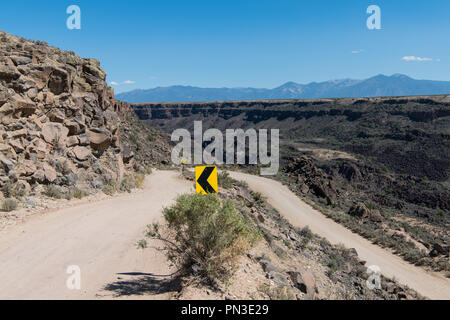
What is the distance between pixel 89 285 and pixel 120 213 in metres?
6.01

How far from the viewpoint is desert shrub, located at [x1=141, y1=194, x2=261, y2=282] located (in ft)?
19.8

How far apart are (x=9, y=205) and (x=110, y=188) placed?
525 cm

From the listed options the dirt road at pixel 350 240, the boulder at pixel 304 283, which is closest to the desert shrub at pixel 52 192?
the boulder at pixel 304 283

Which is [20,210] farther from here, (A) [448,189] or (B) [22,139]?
(A) [448,189]

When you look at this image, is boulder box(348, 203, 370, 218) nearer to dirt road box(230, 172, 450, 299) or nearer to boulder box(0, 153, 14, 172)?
dirt road box(230, 172, 450, 299)

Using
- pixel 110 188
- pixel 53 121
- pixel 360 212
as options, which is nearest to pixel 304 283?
pixel 110 188

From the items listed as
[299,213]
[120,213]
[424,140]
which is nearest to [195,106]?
Result: [424,140]

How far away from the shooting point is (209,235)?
606cm

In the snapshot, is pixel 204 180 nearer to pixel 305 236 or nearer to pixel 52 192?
pixel 52 192

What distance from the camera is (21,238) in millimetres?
8539

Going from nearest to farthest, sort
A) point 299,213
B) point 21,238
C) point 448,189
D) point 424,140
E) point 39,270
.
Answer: point 39,270, point 21,238, point 299,213, point 448,189, point 424,140

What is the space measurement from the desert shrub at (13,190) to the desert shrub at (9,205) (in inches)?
18.2

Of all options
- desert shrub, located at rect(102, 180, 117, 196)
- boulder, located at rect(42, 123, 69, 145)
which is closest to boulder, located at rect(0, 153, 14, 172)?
boulder, located at rect(42, 123, 69, 145)

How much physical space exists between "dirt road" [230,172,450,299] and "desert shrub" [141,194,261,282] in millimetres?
11814
